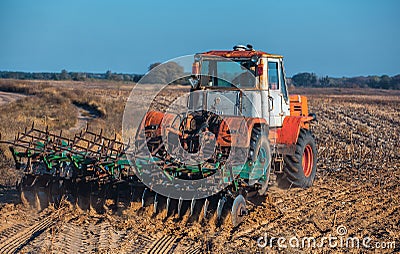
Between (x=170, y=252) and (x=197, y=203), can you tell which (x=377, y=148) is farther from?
(x=170, y=252)

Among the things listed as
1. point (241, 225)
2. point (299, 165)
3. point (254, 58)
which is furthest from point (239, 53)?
point (241, 225)

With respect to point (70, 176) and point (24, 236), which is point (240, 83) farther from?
point (24, 236)

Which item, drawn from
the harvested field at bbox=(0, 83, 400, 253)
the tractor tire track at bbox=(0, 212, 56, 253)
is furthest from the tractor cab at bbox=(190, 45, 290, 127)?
the tractor tire track at bbox=(0, 212, 56, 253)

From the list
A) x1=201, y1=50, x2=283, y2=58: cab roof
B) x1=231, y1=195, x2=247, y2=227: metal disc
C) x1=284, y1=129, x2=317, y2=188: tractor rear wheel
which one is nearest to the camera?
x1=231, y1=195, x2=247, y2=227: metal disc

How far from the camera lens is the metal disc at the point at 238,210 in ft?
25.6

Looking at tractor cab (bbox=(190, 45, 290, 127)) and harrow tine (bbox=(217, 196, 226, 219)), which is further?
tractor cab (bbox=(190, 45, 290, 127))

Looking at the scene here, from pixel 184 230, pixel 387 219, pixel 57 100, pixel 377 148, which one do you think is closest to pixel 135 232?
pixel 184 230

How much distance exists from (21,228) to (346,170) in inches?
281

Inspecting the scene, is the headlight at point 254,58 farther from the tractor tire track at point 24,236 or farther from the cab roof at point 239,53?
the tractor tire track at point 24,236

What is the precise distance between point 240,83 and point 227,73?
34cm

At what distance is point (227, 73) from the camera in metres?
9.56

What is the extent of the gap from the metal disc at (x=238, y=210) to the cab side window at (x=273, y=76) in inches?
93.6

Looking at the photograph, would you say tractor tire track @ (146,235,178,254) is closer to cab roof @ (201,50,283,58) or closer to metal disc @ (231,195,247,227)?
metal disc @ (231,195,247,227)

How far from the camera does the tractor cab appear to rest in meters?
9.16
